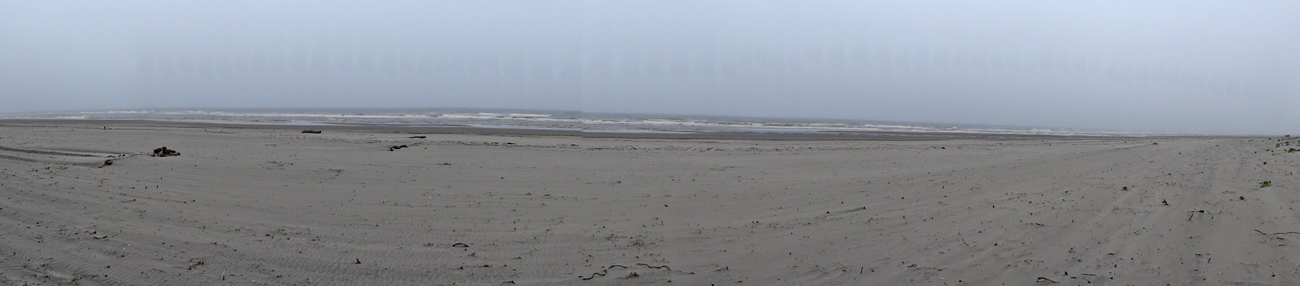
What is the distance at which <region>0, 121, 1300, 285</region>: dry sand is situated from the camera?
4.78m

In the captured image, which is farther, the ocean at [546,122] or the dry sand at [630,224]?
the ocean at [546,122]

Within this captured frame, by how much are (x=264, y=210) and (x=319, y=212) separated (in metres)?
0.61

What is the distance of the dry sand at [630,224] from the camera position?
478 centimetres

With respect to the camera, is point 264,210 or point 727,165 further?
point 727,165

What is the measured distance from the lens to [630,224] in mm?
6520

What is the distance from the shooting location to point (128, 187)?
25.6 feet

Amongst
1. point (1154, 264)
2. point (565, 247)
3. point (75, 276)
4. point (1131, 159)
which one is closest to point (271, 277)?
point (75, 276)

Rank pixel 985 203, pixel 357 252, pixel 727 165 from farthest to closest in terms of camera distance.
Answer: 1. pixel 727 165
2. pixel 985 203
3. pixel 357 252

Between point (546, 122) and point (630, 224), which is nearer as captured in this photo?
point (630, 224)

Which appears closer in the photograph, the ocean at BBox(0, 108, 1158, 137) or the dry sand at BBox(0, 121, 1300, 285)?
the dry sand at BBox(0, 121, 1300, 285)

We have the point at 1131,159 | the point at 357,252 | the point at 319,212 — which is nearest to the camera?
the point at 357,252

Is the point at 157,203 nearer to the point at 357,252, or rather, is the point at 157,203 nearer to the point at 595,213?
the point at 357,252

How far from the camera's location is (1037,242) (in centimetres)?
562

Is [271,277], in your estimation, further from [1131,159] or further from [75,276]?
[1131,159]
